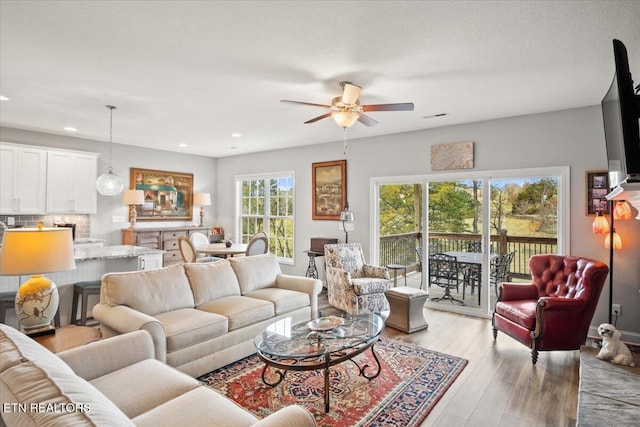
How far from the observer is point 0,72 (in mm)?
3080

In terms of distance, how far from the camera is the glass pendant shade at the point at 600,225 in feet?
11.9

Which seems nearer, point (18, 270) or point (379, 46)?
point (18, 270)

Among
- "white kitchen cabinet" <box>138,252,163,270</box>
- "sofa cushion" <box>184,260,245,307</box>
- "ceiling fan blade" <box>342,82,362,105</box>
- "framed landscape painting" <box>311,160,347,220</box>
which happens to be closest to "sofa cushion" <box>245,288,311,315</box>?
"sofa cushion" <box>184,260,245,307</box>

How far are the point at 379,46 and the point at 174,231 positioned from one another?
17.9 ft

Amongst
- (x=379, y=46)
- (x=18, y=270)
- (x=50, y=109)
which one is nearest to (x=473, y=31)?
(x=379, y=46)

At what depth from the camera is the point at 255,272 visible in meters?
4.00

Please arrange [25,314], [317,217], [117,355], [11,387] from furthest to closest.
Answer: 1. [317,217]
2. [25,314]
3. [117,355]
4. [11,387]

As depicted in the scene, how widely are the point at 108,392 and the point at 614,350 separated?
3433mm

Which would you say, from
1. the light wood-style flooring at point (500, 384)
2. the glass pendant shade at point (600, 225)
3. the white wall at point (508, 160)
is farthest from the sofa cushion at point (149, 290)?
the glass pendant shade at point (600, 225)

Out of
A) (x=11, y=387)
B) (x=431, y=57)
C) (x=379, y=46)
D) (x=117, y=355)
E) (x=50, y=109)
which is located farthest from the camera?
(x=50, y=109)

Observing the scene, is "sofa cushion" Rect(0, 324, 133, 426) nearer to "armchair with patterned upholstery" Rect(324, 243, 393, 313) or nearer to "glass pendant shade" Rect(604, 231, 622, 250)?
"armchair with patterned upholstery" Rect(324, 243, 393, 313)

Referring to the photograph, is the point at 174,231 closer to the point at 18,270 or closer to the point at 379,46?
the point at 18,270

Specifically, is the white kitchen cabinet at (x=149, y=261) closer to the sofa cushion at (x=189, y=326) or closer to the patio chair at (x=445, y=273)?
the sofa cushion at (x=189, y=326)

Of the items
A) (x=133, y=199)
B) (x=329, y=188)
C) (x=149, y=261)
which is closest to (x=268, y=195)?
(x=329, y=188)
